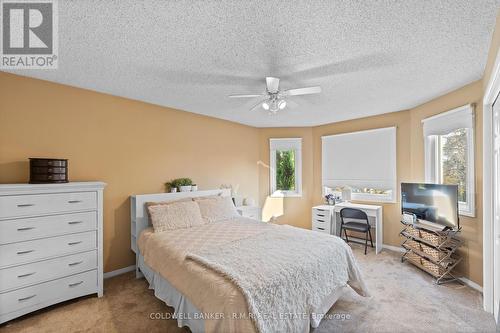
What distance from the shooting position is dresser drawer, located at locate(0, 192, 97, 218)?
208cm

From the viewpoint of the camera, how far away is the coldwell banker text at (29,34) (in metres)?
1.51

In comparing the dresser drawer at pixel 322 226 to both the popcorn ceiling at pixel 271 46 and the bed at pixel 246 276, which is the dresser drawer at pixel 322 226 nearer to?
the bed at pixel 246 276

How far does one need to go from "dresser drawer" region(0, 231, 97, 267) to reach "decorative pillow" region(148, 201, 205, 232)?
0.65m

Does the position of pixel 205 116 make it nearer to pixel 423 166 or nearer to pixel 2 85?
pixel 2 85

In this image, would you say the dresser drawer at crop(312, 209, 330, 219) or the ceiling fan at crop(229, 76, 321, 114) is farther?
the dresser drawer at crop(312, 209, 330, 219)

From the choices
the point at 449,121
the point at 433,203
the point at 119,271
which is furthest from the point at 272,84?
the point at 119,271

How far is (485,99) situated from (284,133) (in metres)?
3.31

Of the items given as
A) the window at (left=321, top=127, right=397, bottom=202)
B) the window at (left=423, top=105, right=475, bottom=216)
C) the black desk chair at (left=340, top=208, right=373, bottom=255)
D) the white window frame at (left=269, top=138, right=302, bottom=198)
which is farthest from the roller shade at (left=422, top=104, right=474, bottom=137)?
the white window frame at (left=269, top=138, right=302, bottom=198)

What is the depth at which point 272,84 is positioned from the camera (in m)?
2.35

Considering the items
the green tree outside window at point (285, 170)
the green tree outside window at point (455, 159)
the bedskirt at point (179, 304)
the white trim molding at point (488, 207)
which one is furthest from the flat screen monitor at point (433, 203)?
the bedskirt at point (179, 304)

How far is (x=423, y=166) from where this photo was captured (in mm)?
3471

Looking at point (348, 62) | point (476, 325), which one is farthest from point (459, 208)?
point (348, 62)

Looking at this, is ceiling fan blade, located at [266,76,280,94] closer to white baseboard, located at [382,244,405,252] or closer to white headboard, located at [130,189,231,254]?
white headboard, located at [130,189,231,254]

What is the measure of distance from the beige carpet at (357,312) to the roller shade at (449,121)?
196cm
